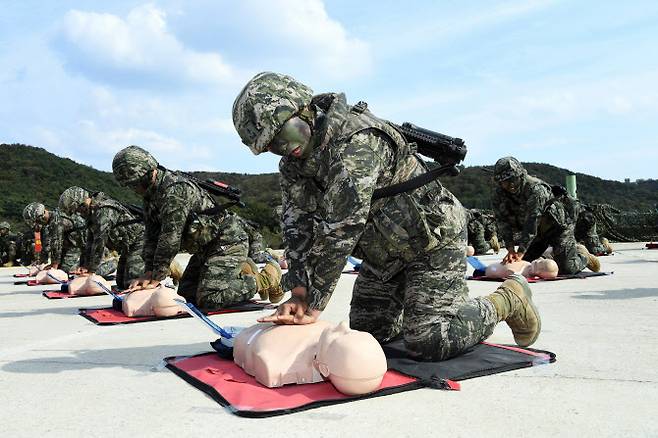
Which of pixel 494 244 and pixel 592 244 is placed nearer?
pixel 592 244

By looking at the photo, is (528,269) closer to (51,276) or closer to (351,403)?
(351,403)

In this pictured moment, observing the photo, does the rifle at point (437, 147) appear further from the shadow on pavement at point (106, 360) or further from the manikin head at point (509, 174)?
the manikin head at point (509, 174)

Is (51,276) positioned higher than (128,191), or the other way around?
(128,191)

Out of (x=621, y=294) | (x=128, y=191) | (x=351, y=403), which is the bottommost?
(x=351, y=403)

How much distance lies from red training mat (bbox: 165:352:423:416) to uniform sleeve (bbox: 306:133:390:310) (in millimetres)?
440

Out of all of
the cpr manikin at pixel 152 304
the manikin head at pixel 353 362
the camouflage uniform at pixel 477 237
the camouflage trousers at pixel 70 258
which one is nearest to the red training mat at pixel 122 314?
the cpr manikin at pixel 152 304

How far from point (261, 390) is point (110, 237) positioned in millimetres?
6812

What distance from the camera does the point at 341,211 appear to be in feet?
9.43

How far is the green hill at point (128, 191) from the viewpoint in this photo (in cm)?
4522

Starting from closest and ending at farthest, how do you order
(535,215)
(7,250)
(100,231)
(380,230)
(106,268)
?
(380,230) → (100,231) → (535,215) → (106,268) → (7,250)

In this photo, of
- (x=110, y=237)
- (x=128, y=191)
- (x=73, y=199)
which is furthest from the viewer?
(x=128, y=191)

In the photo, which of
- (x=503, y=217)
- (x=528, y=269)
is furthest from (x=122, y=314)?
(x=528, y=269)

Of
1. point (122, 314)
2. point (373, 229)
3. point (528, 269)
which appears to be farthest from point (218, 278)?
point (528, 269)

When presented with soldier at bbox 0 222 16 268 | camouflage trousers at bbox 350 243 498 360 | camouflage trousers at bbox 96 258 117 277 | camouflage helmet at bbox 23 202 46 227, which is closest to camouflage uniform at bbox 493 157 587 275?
camouflage trousers at bbox 350 243 498 360
